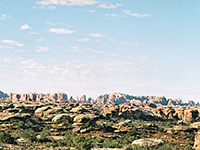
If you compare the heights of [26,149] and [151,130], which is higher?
[26,149]

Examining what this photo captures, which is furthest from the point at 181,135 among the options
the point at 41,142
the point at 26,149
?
the point at 26,149

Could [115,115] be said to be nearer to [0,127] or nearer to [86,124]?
[86,124]

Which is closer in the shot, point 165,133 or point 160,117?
point 165,133

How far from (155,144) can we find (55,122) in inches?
1610

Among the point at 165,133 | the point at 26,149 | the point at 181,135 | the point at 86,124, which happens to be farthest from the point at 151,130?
the point at 26,149

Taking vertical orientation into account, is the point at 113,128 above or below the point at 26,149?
below

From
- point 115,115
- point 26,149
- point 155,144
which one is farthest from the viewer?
point 115,115

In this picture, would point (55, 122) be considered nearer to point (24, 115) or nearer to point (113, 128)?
point (24, 115)

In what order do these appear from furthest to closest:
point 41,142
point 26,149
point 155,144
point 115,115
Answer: point 115,115
point 41,142
point 155,144
point 26,149

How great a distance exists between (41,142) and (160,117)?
77.4 m

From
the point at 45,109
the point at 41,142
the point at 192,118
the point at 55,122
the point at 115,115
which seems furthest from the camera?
the point at 192,118

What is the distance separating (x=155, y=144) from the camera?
104ft

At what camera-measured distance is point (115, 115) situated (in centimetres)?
9075

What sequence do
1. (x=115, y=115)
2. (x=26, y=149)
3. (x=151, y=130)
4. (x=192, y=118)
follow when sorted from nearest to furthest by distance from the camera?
(x=26, y=149) < (x=151, y=130) < (x=115, y=115) < (x=192, y=118)
